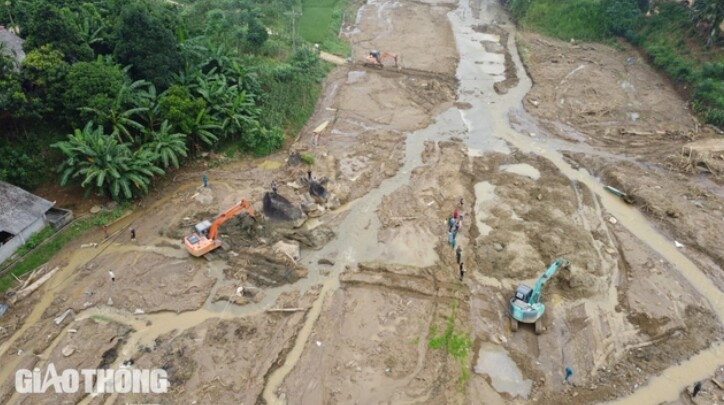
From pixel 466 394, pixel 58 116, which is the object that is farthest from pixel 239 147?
pixel 466 394

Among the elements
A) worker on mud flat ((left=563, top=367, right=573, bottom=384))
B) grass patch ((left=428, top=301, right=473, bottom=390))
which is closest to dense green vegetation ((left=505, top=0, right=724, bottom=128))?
worker on mud flat ((left=563, top=367, right=573, bottom=384))

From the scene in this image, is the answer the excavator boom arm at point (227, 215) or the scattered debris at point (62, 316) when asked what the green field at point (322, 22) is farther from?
the scattered debris at point (62, 316)

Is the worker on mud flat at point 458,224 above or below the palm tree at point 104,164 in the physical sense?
below

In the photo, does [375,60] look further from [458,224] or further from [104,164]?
[104,164]

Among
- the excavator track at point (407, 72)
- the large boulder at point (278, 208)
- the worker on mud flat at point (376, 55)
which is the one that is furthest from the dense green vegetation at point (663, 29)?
the large boulder at point (278, 208)

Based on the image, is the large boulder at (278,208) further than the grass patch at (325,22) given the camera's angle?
No

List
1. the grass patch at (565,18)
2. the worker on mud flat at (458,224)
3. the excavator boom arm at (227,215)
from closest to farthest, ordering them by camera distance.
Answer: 1. the excavator boom arm at (227,215)
2. the worker on mud flat at (458,224)
3. the grass patch at (565,18)
